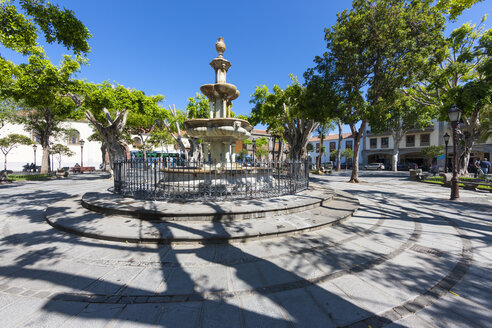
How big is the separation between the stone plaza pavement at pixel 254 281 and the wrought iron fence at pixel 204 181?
2.56m

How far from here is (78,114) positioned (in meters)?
15.3

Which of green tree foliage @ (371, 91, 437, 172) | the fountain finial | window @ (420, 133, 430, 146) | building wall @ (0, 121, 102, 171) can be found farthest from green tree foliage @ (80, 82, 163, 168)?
window @ (420, 133, 430, 146)

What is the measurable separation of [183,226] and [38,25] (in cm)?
815

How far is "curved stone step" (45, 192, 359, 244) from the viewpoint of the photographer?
387cm

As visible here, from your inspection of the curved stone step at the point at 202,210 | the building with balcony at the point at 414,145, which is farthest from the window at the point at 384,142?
the curved stone step at the point at 202,210

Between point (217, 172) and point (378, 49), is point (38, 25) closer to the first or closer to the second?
point (217, 172)

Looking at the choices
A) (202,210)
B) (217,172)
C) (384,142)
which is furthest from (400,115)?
(202,210)

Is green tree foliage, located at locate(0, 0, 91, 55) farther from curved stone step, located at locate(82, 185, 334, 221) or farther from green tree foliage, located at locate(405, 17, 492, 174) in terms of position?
green tree foliage, located at locate(405, 17, 492, 174)

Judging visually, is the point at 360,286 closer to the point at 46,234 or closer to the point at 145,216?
the point at 145,216

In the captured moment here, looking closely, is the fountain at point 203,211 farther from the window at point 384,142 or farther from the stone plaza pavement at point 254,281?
the window at point 384,142

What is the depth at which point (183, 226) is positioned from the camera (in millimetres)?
4422

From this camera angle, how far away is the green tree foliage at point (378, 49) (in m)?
10.5

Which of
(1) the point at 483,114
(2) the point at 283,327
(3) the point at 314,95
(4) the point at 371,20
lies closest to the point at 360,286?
(2) the point at 283,327

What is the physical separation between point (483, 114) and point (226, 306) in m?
28.6
